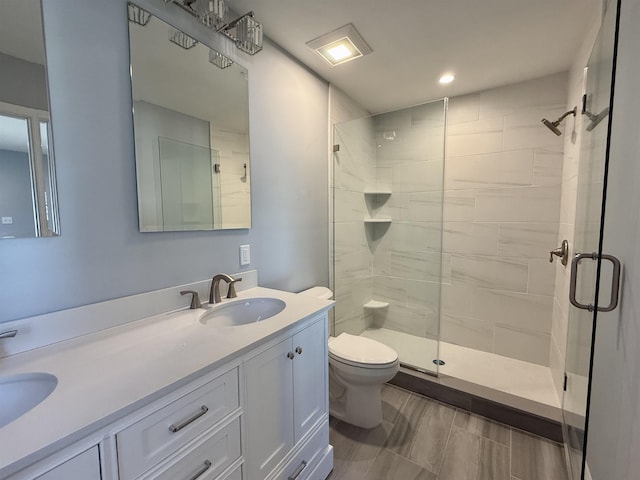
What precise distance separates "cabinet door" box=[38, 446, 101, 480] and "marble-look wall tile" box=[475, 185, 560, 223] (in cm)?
273

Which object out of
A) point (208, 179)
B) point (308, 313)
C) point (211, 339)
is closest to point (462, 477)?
point (308, 313)

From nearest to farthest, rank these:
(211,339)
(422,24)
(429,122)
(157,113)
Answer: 1. (211,339)
2. (157,113)
3. (422,24)
4. (429,122)

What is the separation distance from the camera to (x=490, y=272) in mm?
2400

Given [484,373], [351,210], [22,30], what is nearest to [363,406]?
[484,373]

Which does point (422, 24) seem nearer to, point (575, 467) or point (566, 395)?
point (566, 395)

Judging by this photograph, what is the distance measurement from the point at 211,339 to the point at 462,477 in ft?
4.83

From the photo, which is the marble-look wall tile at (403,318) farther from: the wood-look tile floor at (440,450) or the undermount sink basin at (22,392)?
the undermount sink basin at (22,392)

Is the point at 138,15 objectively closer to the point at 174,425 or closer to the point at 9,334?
the point at 9,334

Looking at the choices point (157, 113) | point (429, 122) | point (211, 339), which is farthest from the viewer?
point (429, 122)

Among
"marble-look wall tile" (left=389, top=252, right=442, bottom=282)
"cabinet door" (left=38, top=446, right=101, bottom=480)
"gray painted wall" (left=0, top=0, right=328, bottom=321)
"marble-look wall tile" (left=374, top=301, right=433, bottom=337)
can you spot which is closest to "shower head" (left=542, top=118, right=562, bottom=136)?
"marble-look wall tile" (left=389, top=252, right=442, bottom=282)

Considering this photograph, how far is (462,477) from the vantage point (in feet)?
4.56

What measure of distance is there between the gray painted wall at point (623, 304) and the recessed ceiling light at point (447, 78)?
119 cm

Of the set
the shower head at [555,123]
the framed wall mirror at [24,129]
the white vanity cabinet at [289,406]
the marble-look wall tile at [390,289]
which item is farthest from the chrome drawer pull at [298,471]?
the shower head at [555,123]

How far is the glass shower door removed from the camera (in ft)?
3.25
